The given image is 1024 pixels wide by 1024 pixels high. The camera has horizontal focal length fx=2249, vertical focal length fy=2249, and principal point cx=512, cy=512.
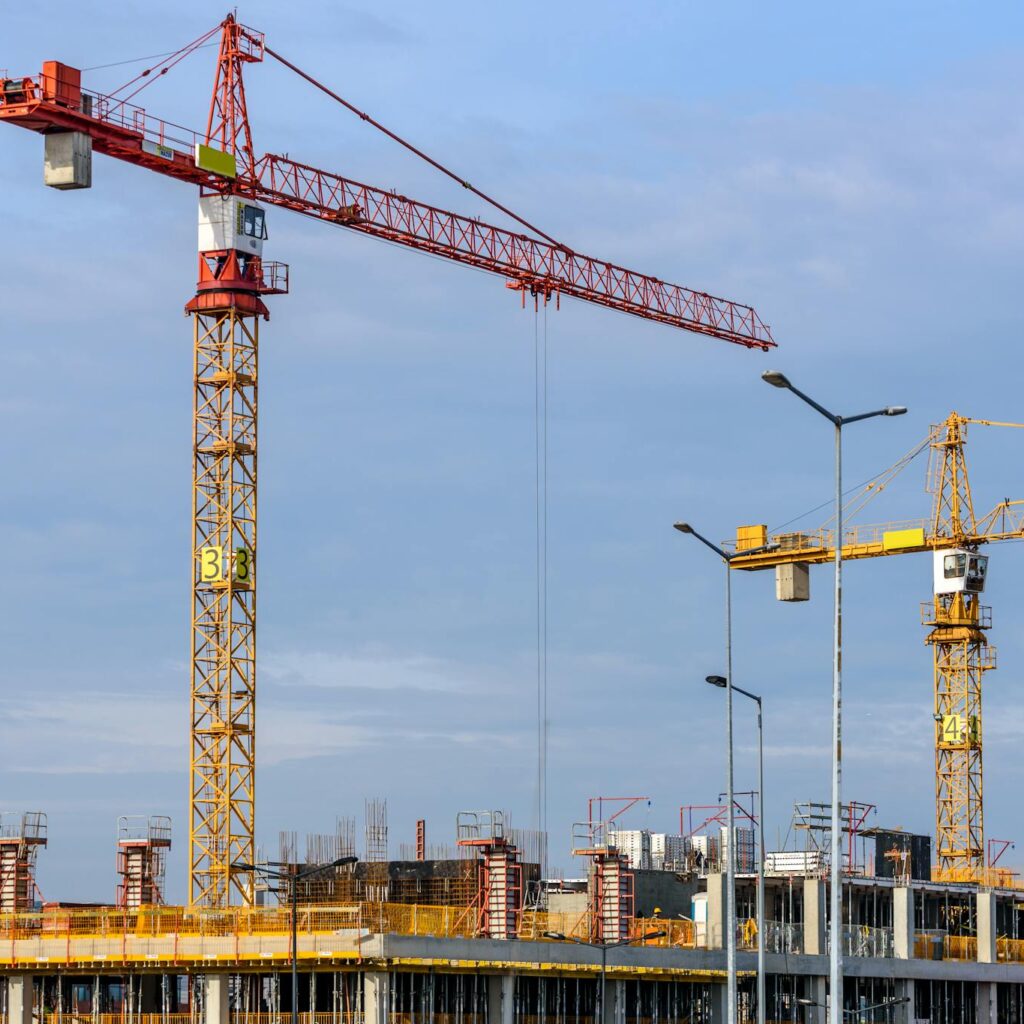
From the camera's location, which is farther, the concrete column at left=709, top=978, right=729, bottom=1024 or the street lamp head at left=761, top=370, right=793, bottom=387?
the concrete column at left=709, top=978, right=729, bottom=1024

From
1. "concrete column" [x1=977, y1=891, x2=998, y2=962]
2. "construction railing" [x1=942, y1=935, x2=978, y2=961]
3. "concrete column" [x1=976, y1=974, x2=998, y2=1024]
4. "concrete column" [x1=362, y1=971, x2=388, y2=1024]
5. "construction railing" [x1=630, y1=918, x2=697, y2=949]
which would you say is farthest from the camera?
"concrete column" [x1=977, y1=891, x2=998, y2=962]

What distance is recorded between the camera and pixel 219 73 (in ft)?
375

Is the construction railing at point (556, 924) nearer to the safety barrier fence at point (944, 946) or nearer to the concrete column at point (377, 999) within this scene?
the concrete column at point (377, 999)

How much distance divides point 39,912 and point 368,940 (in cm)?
2312

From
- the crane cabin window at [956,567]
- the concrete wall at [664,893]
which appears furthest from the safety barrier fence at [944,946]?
the crane cabin window at [956,567]

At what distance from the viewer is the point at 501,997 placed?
8938cm

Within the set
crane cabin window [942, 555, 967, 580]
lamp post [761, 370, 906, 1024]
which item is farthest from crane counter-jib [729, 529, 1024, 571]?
lamp post [761, 370, 906, 1024]

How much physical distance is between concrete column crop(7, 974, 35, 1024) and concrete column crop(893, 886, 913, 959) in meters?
42.7

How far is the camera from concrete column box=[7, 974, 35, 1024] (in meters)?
96.3

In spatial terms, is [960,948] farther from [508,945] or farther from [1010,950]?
[508,945]

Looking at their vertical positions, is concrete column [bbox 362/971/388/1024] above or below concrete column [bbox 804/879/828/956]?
below

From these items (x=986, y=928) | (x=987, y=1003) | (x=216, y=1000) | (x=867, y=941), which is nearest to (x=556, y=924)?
(x=216, y=1000)

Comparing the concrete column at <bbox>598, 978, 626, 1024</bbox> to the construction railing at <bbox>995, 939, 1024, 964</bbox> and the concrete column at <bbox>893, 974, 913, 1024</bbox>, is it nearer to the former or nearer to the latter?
the concrete column at <bbox>893, 974, 913, 1024</bbox>

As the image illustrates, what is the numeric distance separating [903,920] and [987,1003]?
7591mm
